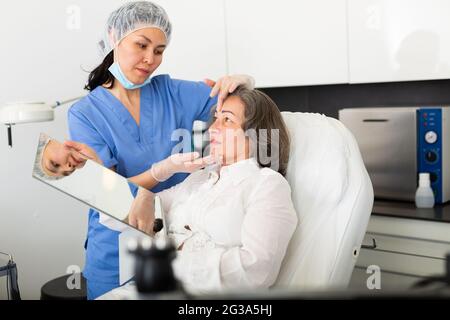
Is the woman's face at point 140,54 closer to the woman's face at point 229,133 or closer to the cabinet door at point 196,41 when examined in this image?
the woman's face at point 229,133

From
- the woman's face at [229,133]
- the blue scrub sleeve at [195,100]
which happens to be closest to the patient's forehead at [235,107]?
the woman's face at [229,133]

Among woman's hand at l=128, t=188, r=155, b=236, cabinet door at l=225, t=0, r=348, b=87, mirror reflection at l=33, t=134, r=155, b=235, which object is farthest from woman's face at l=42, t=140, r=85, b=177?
cabinet door at l=225, t=0, r=348, b=87

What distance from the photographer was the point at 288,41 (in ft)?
6.88

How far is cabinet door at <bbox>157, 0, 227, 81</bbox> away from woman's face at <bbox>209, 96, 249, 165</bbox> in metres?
0.90

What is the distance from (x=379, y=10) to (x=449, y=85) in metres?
0.41

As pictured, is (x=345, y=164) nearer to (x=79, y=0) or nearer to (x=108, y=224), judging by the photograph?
(x=108, y=224)

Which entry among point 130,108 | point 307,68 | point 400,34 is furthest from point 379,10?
point 130,108

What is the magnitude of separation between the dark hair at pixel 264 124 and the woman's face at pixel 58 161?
1.39 ft

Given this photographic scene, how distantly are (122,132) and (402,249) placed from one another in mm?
951

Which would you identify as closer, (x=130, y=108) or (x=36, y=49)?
(x=130, y=108)

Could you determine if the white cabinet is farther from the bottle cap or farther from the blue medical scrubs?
the blue medical scrubs

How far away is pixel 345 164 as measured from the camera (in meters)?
1.35

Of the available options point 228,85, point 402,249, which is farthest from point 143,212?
point 402,249

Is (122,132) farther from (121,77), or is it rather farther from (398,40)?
(398,40)
